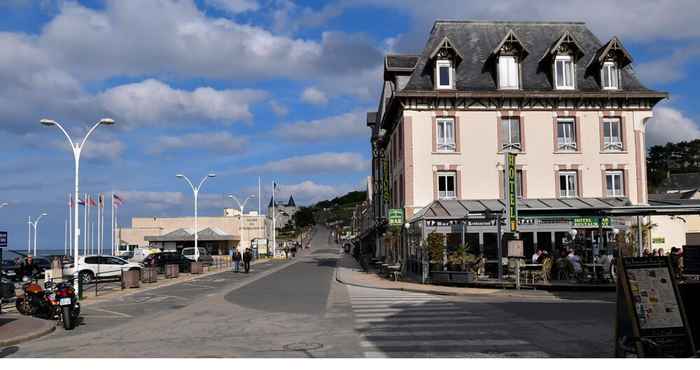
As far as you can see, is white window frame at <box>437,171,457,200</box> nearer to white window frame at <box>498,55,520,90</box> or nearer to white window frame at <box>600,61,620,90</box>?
white window frame at <box>498,55,520,90</box>

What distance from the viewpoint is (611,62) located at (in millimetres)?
35375

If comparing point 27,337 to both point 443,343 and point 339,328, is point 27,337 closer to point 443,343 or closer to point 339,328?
point 339,328

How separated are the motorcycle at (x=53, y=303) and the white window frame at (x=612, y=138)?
90.7 ft

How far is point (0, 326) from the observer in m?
14.4

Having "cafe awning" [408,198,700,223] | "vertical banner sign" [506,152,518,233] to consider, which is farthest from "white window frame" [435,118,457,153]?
"vertical banner sign" [506,152,518,233]

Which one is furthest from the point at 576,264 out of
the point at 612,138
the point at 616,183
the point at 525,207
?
the point at 612,138

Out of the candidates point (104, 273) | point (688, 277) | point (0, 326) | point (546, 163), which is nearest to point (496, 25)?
point (546, 163)

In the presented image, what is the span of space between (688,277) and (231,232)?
255 ft

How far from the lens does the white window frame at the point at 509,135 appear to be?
34.4m

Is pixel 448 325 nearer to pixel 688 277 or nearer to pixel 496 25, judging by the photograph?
pixel 688 277

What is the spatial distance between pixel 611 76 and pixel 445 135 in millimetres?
9524

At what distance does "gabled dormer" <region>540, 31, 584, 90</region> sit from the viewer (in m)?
34.8

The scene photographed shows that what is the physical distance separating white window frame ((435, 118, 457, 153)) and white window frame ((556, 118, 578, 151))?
5.51 metres

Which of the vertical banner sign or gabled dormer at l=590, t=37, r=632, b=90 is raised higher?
gabled dormer at l=590, t=37, r=632, b=90
